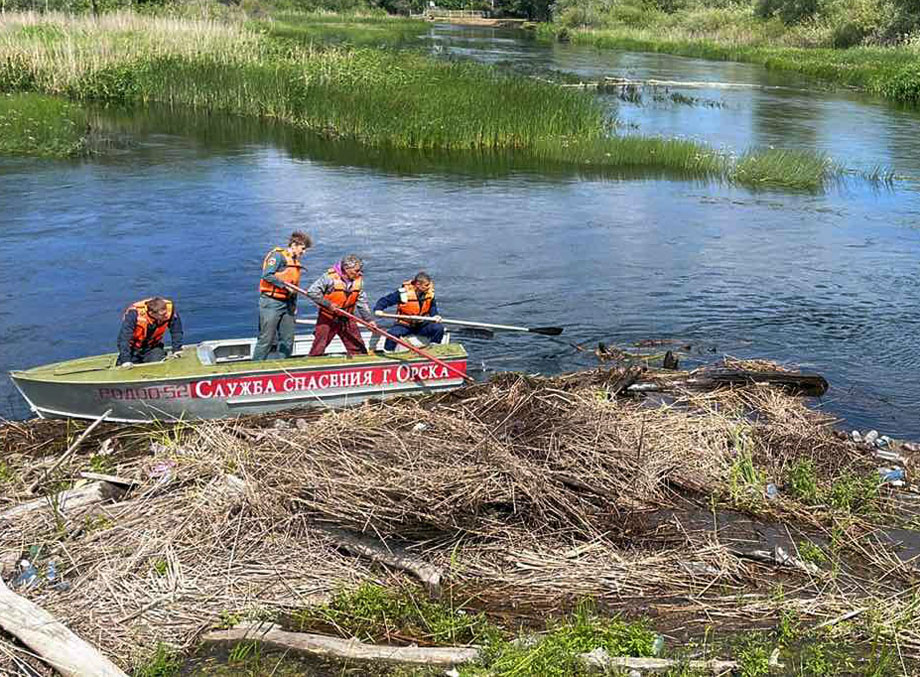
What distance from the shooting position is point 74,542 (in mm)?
7828

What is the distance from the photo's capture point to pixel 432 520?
8250mm

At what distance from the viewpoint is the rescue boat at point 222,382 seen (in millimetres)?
11508

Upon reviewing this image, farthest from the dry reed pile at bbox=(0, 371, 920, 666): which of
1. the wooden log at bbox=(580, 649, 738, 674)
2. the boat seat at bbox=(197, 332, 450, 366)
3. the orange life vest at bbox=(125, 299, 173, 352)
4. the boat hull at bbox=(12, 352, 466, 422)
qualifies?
the boat seat at bbox=(197, 332, 450, 366)

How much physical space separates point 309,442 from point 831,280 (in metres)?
13.9

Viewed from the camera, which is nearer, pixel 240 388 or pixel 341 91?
pixel 240 388

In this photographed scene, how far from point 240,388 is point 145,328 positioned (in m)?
1.38

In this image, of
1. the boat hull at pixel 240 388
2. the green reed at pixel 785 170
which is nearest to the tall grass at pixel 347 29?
the green reed at pixel 785 170

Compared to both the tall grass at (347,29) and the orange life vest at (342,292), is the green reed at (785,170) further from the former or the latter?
the tall grass at (347,29)

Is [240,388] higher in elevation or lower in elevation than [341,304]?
lower

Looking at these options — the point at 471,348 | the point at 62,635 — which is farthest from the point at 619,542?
→ the point at 471,348

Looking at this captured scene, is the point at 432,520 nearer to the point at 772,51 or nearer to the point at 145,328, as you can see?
the point at 145,328

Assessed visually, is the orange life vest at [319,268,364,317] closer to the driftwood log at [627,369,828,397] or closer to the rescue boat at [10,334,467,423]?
the rescue boat at [10,334,467,423]

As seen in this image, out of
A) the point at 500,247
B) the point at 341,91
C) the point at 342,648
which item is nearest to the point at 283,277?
the point at 342,648

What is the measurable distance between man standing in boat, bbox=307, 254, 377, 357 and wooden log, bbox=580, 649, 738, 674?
6889mm
